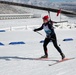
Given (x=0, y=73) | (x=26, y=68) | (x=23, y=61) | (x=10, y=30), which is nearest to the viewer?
(x=0, y=73)

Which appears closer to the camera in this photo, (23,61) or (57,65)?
(57,65)

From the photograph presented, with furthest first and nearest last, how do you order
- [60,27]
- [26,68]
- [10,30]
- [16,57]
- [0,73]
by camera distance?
[60,27] < [10,30] < [16,57] < [26,68] < [0,73]

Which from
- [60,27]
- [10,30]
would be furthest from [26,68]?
[60,27]

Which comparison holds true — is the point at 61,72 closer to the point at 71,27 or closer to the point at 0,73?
the point at 0,73

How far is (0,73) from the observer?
7348 millimetres

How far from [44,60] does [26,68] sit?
1.13 m

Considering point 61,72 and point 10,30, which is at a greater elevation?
point 61,72

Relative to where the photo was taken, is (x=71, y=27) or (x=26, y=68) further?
(x=71, y=27)

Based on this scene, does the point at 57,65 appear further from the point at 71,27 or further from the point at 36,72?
the point at 71,27

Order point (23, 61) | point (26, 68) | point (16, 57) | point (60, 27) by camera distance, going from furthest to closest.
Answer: point (60, 27) < point (16, 57) < point (23, 61) < point (26, 68)

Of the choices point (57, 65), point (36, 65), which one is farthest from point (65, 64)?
point (36, 65)

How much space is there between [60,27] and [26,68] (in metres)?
15.9

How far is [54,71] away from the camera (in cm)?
752

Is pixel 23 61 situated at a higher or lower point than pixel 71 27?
higher
